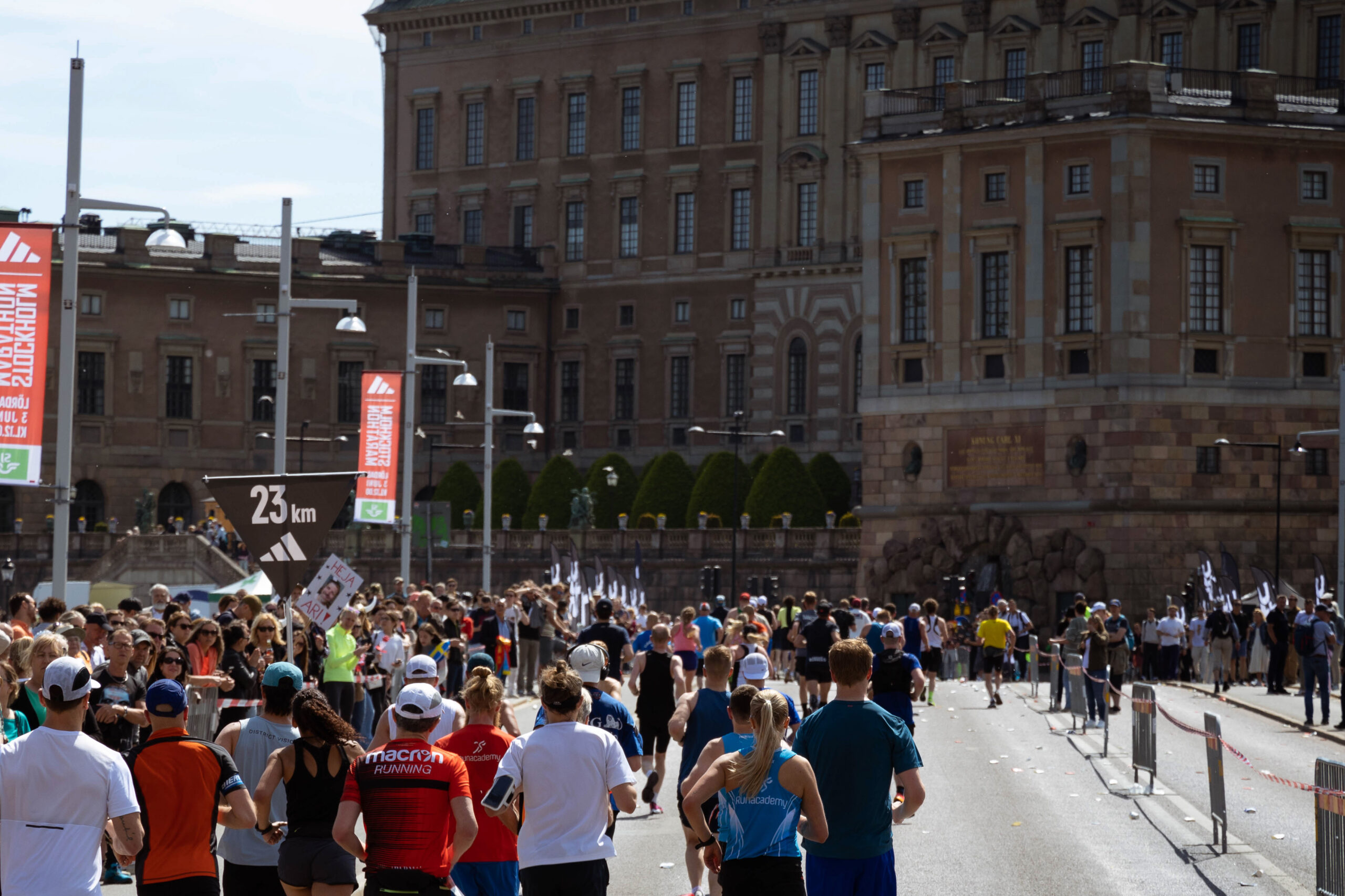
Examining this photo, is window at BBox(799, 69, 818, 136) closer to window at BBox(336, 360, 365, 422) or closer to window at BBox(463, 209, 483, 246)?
window at BBox(463, 209, 483, 246)

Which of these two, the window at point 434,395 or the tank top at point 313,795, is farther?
the window at point 434,395

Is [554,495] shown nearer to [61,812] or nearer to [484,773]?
[484,773]

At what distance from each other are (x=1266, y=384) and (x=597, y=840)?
176 ft

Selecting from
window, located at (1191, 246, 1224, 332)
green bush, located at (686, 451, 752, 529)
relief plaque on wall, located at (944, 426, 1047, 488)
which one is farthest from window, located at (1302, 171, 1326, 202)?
green bush, located at (686, 451, 752, 529)

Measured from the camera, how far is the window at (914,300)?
6238cm

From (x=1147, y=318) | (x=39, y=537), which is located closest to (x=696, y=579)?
(x=1147, y=318)

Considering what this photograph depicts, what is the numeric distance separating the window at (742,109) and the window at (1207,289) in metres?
29.6

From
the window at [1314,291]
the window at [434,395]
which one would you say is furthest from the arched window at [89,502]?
the window at [1314,291]

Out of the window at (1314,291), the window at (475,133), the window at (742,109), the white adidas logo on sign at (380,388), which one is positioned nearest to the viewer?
the white adidas logo on sign at (380,388)

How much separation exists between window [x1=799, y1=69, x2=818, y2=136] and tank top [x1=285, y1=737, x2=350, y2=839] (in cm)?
7559

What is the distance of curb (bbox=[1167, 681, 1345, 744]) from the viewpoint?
28.8 m

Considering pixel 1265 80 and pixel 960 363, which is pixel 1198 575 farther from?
pixel 1265 80

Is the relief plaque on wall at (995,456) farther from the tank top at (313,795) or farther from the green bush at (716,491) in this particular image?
the tank top at (313,795)

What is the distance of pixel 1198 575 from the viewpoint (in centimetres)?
5816
